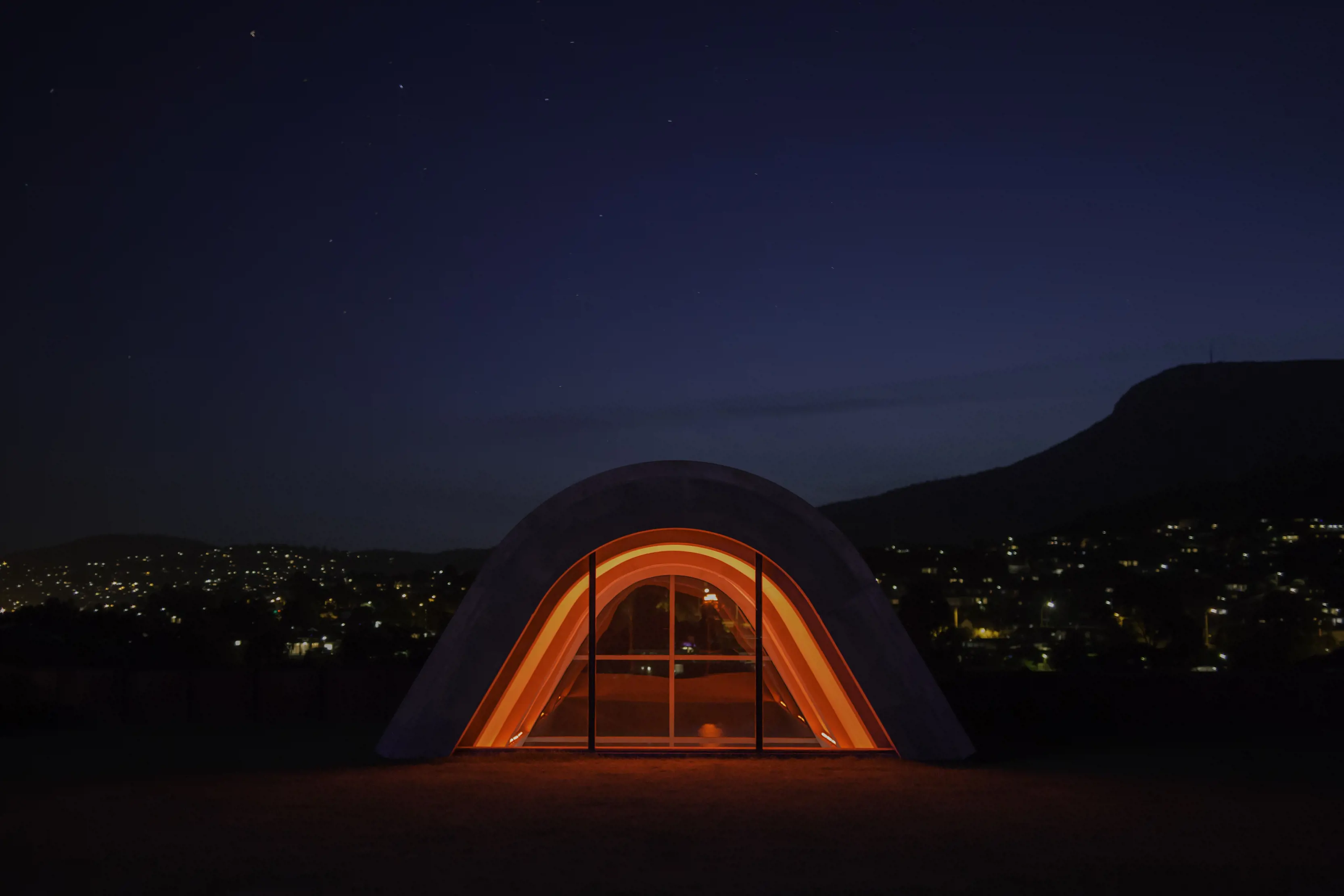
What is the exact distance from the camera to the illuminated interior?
1474cm

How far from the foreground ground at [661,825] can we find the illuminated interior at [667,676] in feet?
2.67

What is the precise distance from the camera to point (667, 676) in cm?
1491

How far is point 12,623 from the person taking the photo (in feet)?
100

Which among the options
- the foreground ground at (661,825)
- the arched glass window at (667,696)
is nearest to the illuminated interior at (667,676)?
the arched glass window at (667,696)

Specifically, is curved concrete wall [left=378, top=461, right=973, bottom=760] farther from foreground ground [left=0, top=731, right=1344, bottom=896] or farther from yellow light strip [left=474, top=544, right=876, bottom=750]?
yellow light strip [left=474, top=544, right=876, bottom=750]

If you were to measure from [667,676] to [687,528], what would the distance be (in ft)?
7.71

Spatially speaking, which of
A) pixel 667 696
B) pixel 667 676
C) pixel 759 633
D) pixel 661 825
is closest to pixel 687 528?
pixel 759 633

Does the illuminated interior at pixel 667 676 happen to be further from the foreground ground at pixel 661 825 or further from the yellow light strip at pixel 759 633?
the foreground ground at pixel 661 825

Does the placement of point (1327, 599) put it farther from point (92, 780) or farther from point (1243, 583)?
point (92, 780)

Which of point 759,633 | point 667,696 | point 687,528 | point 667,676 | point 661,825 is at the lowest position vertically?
point 661,825

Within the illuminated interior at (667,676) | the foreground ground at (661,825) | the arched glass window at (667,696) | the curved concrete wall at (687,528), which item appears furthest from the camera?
the arched glass window at (667,696)

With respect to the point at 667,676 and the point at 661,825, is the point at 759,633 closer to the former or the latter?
the point at 667,676

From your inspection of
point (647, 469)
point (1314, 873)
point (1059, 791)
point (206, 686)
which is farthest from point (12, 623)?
point (1314, 873)

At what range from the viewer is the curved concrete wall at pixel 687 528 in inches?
540
